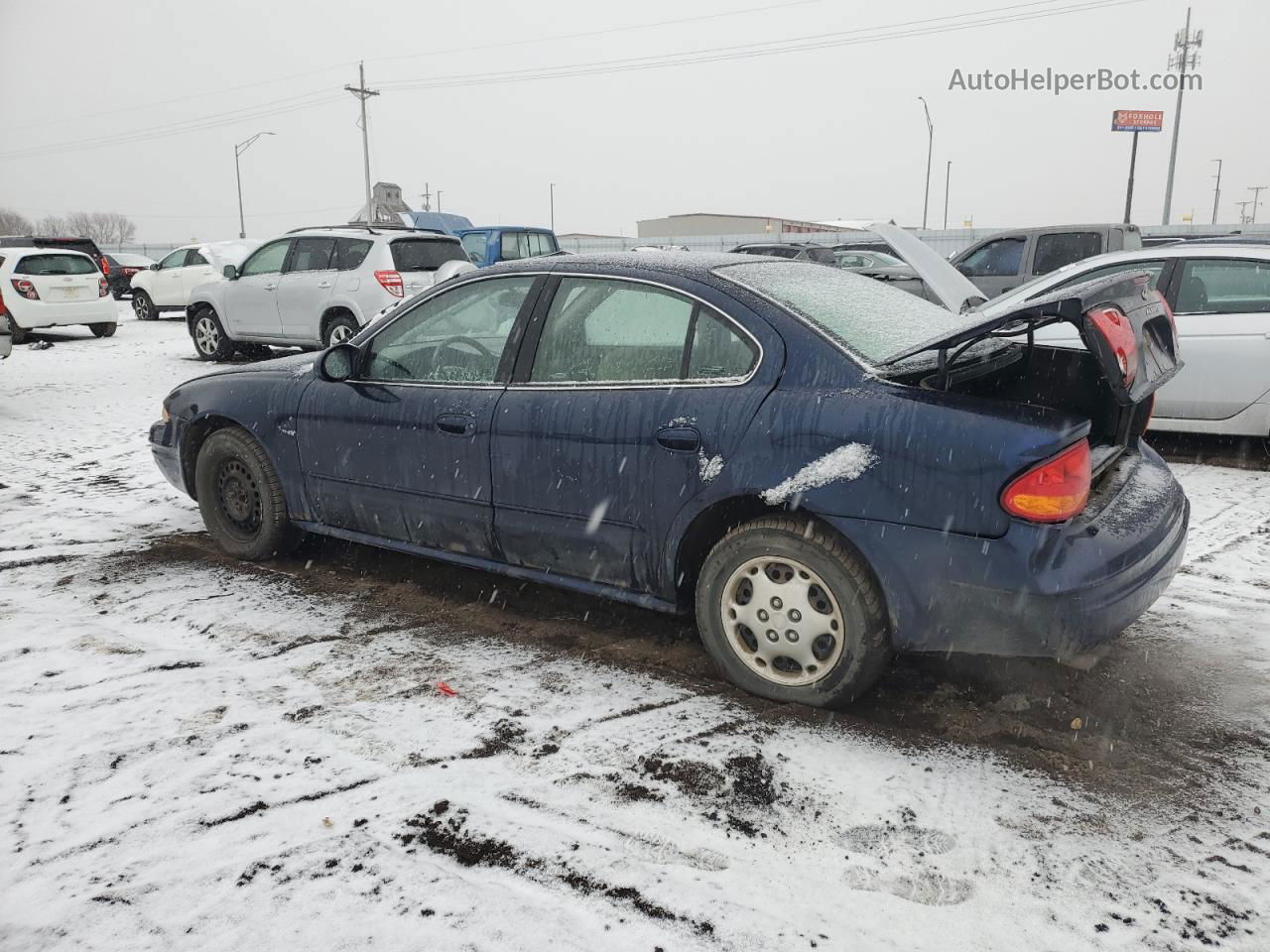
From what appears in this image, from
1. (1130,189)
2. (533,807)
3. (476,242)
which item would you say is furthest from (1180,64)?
(533,807)

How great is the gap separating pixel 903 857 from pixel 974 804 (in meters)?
0.37

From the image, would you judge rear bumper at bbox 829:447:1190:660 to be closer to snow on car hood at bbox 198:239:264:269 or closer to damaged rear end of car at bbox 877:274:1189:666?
damaged rear end of car at bbox 877:274:1189:666

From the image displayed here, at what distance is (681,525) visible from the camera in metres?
3.37

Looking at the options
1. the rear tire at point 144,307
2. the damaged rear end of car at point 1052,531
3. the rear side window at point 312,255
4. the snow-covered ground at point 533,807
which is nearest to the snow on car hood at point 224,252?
the rear tire at point 144,307

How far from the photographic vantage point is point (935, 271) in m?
6.21

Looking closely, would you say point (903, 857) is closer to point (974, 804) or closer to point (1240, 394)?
point (974, 804)

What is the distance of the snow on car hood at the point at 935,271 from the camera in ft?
20.1

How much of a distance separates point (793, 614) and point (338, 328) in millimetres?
10167

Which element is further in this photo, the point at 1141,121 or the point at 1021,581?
the point at 1141,121

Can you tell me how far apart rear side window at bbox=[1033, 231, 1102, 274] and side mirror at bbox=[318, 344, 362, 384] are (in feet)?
34.3

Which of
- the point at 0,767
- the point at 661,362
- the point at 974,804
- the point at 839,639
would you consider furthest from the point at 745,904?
the point at 0,767

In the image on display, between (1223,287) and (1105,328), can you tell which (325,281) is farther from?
(1105,328)

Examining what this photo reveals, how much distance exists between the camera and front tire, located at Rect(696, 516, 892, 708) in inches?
122

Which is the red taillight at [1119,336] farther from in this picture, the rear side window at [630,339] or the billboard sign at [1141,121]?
the billboard sign at [1141,121]
